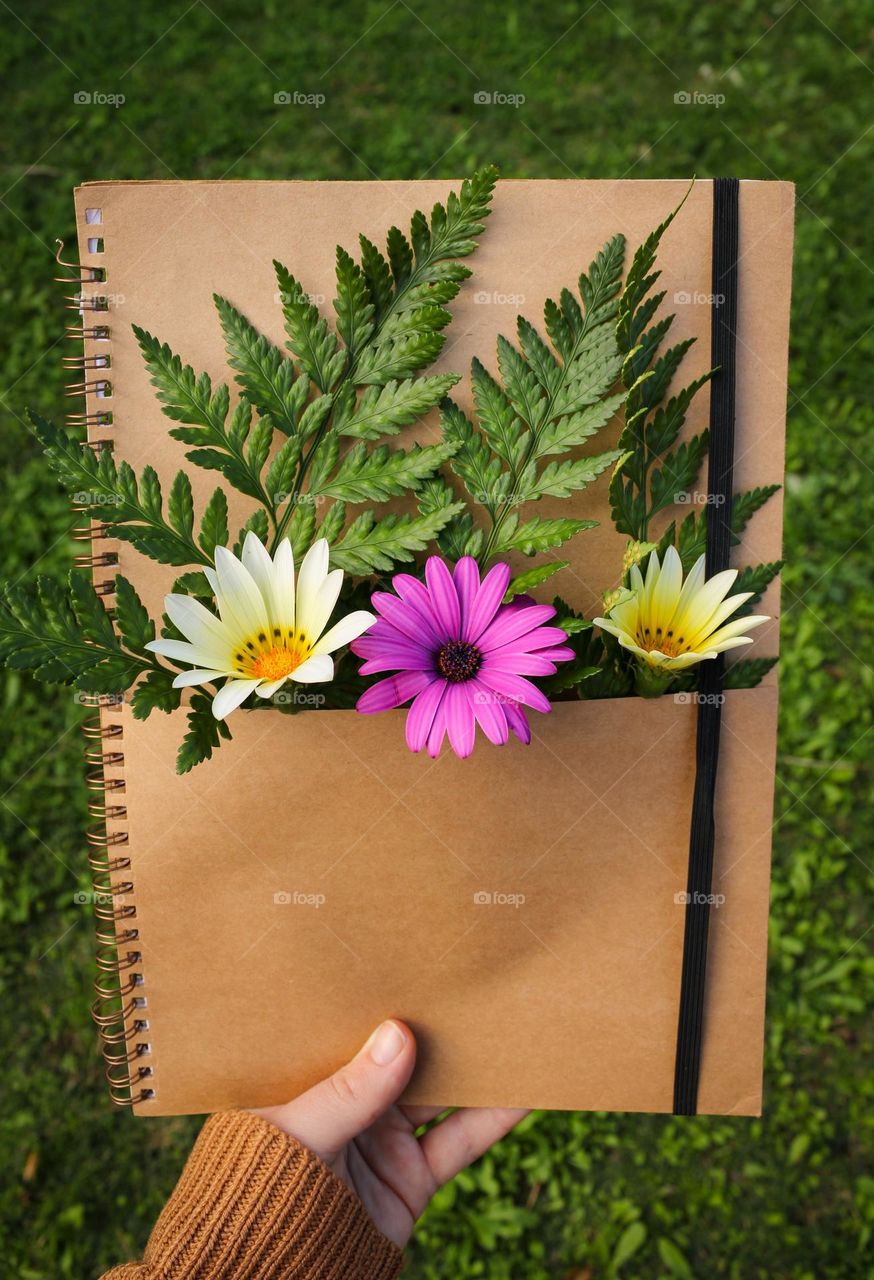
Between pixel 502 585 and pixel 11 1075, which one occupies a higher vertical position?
pixel 502 585

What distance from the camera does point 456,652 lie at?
1.03m

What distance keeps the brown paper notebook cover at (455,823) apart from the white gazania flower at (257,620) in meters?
0.15

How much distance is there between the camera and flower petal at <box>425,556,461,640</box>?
101 cm

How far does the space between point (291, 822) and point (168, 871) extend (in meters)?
0.19

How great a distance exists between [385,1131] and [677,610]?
97 centimetres

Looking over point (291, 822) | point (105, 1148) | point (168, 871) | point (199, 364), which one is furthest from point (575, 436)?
point (105, 1148)

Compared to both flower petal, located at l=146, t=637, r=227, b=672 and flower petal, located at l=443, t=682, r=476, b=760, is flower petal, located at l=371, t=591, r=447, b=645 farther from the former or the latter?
flower petal, located at l=146, t=637, r=227, b=672

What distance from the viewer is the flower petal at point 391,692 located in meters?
1.00

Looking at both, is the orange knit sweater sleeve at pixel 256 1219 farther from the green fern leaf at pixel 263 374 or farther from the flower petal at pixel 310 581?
the green fern leaf at pixel 263 374

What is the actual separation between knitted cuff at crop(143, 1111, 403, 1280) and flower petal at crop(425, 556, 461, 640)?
72cm

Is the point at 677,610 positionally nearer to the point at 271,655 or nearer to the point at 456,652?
the point at 456,652

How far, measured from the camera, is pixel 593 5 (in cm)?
212

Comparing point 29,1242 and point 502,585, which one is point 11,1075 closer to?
point 29,1242

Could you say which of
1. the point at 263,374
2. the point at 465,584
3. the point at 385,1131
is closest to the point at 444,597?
the point at 465,584
